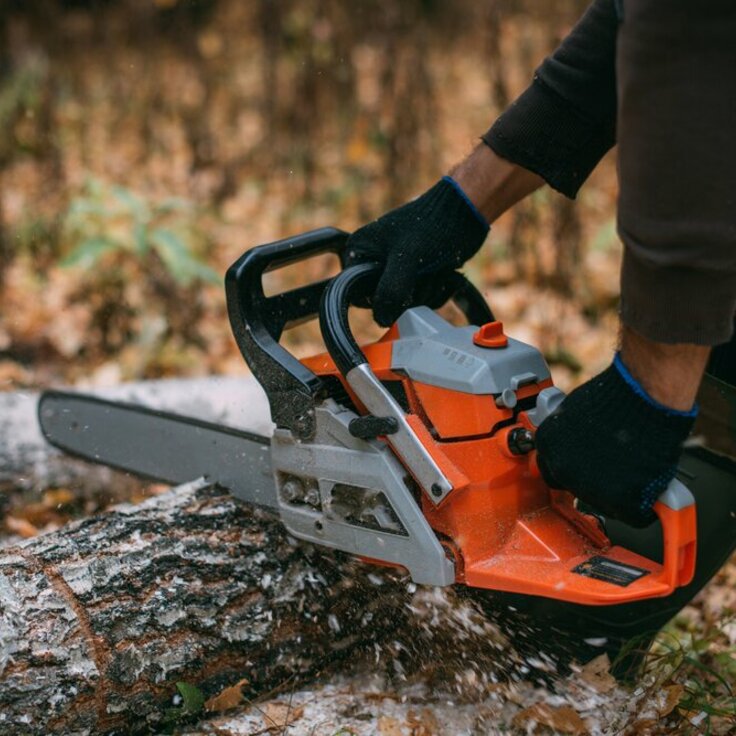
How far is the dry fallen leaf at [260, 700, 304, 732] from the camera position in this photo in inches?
87.6

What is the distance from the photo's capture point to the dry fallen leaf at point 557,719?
7.30 feet

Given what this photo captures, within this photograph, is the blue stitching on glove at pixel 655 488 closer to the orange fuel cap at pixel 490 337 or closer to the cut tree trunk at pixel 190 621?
the orange fuel cap at pixel 490 337

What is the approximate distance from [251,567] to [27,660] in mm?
582

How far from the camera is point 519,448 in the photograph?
6.75 ft

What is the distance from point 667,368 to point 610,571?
473 millimetres

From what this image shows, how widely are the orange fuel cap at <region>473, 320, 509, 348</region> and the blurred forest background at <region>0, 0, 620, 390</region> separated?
8.09ft

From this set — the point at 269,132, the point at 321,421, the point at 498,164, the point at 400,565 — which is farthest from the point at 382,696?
the point at 269,132

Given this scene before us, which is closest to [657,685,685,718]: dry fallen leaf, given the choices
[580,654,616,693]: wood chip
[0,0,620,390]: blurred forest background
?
[580,654,616,693]: wood chip

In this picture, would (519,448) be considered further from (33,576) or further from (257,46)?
(257,46)

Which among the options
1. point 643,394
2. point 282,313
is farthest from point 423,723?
point 282,313

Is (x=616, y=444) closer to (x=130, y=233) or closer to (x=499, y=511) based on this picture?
(x=499, y=511)

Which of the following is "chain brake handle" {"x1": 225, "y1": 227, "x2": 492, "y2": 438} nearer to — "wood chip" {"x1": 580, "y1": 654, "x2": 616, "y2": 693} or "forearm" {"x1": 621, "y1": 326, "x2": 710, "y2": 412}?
"forearm" {"x1": 621, "y1": 326, "x2": 710, "y2": 412}

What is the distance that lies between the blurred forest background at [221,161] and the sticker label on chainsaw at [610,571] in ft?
8.44

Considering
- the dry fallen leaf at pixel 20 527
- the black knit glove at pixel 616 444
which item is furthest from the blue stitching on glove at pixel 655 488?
the dry fallen leaf at pixel 20 527
